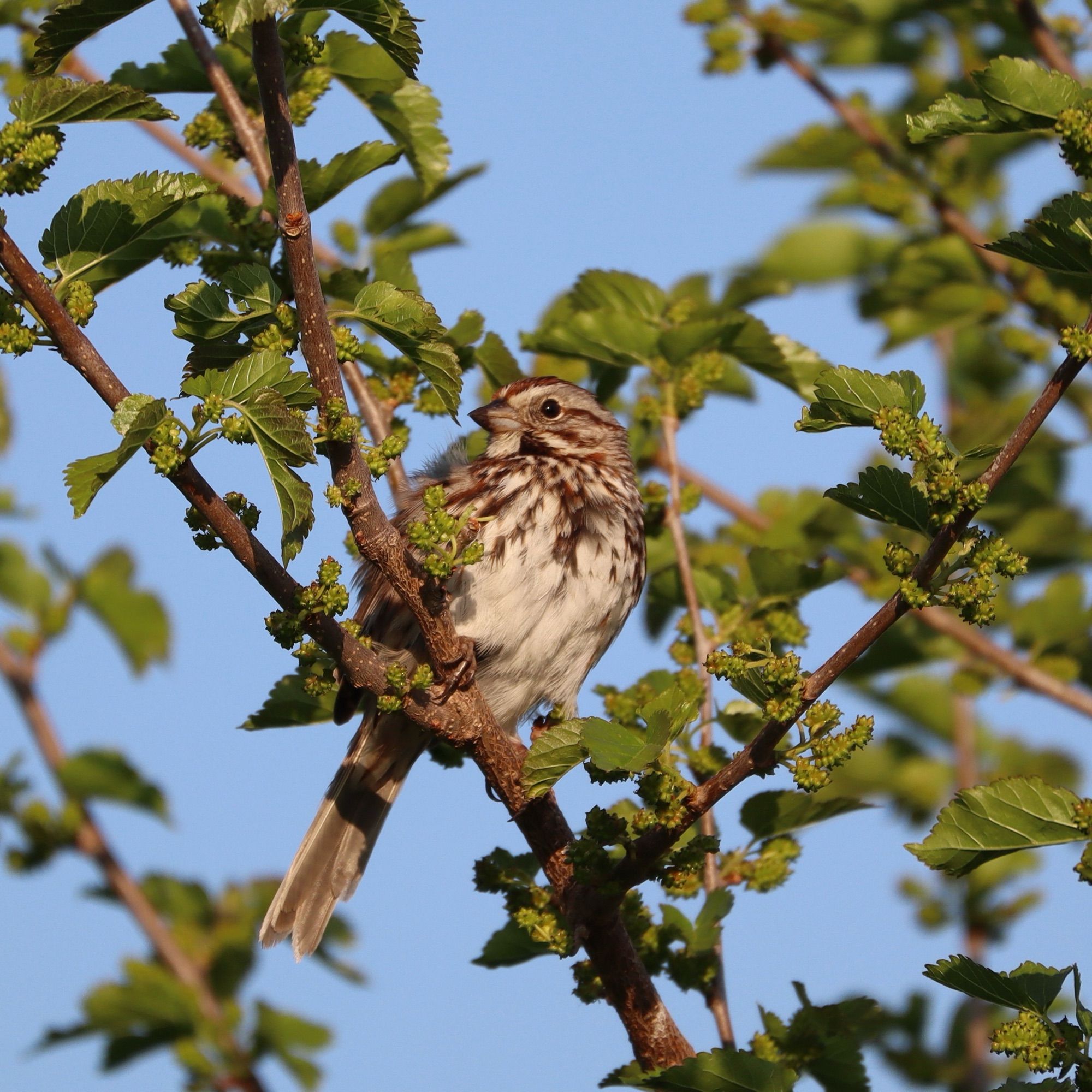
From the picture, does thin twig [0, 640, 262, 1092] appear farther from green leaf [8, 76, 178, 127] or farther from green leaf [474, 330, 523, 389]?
green leaf [8, 76, 178, 127]

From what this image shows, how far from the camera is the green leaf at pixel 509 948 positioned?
3910 mm

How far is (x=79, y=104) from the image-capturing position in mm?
2779

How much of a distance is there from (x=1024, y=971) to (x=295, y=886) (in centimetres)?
303

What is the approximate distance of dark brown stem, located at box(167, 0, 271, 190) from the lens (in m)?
4.25

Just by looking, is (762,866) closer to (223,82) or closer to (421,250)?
(421,250)

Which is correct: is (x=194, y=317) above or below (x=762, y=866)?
above

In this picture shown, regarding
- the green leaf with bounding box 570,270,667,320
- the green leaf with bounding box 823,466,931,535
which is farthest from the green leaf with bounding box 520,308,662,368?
the green leaf with bounding box 823,466,931,535

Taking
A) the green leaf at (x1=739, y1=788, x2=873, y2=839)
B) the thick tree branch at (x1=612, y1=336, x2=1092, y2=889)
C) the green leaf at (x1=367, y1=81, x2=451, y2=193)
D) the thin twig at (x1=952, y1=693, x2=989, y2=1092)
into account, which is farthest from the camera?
the thin twig at (x1=952, y1=693, x2=989, y2=1092)

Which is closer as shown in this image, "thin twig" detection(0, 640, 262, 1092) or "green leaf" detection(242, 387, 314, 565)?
"green leaf" detection(242, 387, 314, 565)

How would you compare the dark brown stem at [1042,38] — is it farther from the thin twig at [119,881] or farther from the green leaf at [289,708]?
the thin twig at [119,881]

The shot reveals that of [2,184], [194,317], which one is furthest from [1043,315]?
[2,184]

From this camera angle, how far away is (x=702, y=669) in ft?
14.6

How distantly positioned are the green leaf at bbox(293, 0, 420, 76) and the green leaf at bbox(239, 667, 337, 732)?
2.01 m

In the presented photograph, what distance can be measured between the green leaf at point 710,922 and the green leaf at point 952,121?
197 centimetres
